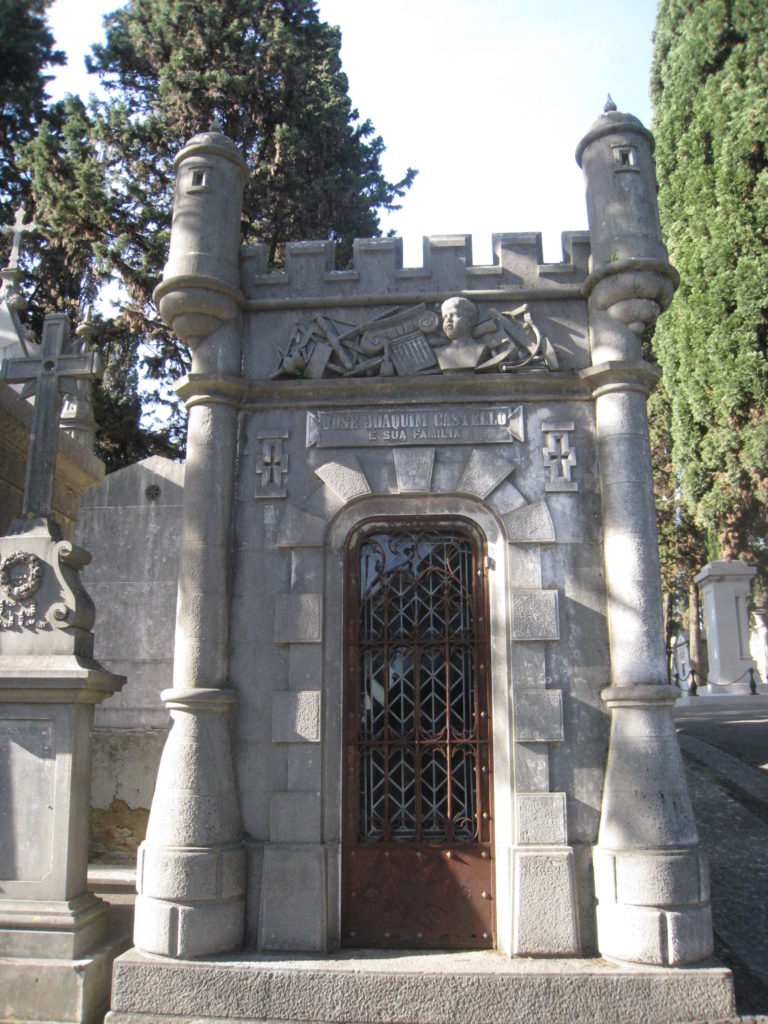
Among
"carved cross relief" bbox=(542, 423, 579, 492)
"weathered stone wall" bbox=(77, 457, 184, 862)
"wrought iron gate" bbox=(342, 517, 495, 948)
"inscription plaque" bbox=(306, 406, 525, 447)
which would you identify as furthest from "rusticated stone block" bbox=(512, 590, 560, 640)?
"weathered stone wall" bbox=(77, 457, 184, 862)

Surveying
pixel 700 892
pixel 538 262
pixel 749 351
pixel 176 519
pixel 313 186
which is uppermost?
pixel 313 186

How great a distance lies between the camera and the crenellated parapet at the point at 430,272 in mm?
6523

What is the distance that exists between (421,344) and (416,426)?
67 centimetres

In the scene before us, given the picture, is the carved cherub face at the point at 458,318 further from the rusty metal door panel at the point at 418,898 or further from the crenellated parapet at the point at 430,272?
the rusty metal door panel at the point at 418,898

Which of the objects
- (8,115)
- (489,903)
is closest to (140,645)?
(489,903)

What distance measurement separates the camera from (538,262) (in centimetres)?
656

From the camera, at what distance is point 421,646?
6090mm

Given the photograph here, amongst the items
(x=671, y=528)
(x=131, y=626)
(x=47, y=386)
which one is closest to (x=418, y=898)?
(x=131, y=626)

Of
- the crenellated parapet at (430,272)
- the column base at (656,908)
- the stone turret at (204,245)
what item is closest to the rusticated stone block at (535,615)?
the column base at (656,908)

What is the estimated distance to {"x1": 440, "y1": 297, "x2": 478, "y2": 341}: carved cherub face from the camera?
6355 mm

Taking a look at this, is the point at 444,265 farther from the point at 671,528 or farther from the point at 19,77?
the point at 671,528

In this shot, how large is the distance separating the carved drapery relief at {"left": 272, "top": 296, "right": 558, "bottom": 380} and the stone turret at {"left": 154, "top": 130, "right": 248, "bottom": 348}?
68 cm

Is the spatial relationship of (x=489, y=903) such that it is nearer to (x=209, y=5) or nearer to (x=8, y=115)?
(x=209, y=5)

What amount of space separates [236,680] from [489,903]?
7.76 ft
